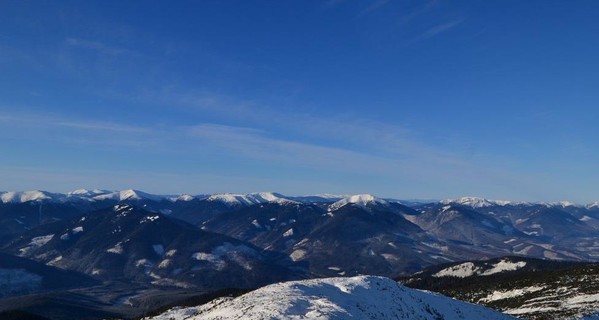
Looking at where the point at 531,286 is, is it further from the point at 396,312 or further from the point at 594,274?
the point at 396,312

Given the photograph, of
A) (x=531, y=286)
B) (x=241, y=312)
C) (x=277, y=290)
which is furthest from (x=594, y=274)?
(x=241, y=312)

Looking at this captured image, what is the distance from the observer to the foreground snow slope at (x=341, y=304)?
157 feet

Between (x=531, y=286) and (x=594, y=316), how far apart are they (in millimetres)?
76258

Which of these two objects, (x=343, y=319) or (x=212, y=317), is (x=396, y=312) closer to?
(x=343, y=319)

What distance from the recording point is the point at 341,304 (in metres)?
53.0

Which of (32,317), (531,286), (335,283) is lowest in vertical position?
(32,317)

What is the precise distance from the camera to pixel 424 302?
214 ft

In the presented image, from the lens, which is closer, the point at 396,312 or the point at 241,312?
the point at 241,312

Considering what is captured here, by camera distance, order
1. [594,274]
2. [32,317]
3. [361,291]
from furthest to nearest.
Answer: [32,317] → [594,274] → [361,291]

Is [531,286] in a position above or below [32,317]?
above

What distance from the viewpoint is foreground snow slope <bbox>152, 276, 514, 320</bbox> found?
4791cm

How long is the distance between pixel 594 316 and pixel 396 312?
36.9 meters

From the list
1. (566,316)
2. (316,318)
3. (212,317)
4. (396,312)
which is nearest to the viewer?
(316,318)

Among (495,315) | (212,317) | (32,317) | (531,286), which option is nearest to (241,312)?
(212,317)
